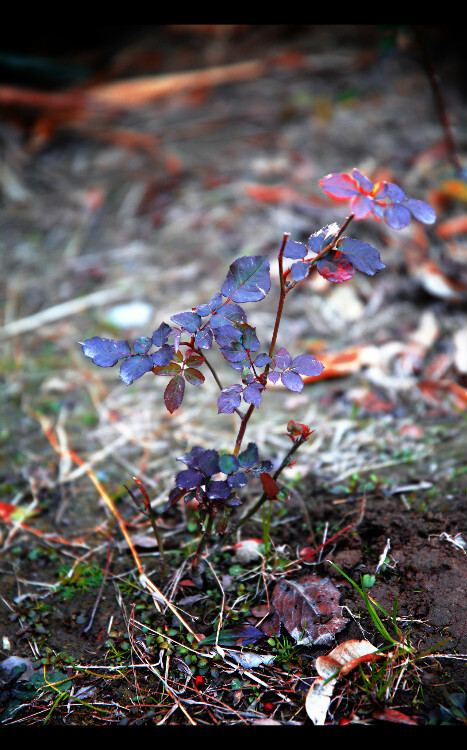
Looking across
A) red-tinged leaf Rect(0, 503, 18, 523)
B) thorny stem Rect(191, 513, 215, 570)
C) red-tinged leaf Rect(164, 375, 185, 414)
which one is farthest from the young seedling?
red-tinged leaf Rect(0, 503, 18, 523)

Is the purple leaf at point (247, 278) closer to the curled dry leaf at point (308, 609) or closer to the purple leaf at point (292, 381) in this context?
the purple leaf at point (292, 381)

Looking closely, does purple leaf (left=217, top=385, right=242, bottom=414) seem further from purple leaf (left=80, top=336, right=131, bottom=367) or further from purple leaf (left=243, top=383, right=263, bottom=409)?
purple leaf (left=80, top=336, right=131, bottom=367)

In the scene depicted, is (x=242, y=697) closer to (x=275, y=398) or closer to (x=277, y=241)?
(x=275, y=398)

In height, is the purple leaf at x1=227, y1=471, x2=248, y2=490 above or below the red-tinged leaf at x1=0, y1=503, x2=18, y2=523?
above

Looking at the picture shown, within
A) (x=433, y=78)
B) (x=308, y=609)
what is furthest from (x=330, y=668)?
(x=433, y=78)

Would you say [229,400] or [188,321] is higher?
[188,321]

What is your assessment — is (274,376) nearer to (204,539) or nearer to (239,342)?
(239,342)

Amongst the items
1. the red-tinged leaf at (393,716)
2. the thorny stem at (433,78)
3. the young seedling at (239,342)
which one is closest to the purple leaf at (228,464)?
the young seedling at (239,342)
